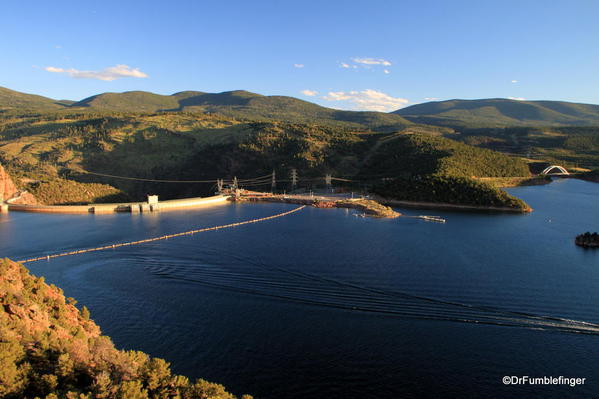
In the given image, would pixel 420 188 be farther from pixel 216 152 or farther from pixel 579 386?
pixel 216 152

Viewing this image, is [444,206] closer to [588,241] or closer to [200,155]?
[588,241]

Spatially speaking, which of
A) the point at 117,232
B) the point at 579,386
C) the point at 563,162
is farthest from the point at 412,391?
the point at 563,162

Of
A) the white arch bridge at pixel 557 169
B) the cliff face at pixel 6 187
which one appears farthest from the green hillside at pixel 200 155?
the white arch bridge at pixel 557 169

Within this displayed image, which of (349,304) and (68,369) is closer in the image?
(68,369)

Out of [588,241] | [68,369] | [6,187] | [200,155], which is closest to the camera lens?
[68,369]

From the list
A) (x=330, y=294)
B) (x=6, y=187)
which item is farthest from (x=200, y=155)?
(x=330, y=294)

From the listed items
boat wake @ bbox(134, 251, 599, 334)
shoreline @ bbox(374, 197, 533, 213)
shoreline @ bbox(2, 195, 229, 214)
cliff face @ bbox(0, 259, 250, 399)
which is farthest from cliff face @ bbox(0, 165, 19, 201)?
shoreline @ bbox(374, 197, 533, 213)
